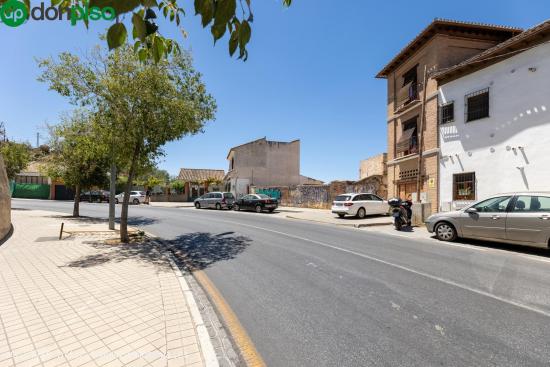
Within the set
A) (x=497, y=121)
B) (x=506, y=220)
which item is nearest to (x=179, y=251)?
(x=506, y=220)

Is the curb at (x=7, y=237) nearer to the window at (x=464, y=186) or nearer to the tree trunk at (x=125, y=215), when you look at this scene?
the tree trunk at (x=125, y=215)

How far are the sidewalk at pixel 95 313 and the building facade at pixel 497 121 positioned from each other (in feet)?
44.8

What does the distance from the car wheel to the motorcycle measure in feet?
8.42

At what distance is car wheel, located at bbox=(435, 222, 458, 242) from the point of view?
9484 mm

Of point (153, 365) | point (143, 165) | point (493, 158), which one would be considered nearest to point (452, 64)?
point (493, 158)

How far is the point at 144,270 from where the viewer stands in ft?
20.3

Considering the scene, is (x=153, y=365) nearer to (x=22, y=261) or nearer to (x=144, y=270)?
(x=144, y=270)

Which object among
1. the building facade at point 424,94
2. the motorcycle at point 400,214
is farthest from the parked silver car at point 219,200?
the motorcycle at point 400,214

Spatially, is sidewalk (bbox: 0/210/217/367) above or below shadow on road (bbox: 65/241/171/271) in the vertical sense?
above

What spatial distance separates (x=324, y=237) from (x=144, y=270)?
20.5 ft

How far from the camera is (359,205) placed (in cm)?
1733

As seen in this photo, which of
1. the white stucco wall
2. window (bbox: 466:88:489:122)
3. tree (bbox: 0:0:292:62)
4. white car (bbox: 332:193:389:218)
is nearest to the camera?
tree (bbox: 0:0:292:62)

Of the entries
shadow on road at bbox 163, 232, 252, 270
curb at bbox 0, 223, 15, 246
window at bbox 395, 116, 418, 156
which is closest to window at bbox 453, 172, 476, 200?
window at bbox 395, 116, 418, 156

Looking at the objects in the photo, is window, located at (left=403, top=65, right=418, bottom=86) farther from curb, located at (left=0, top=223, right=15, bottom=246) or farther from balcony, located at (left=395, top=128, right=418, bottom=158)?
curb, located at (left=0, top=223, right=15, bottom=246)
